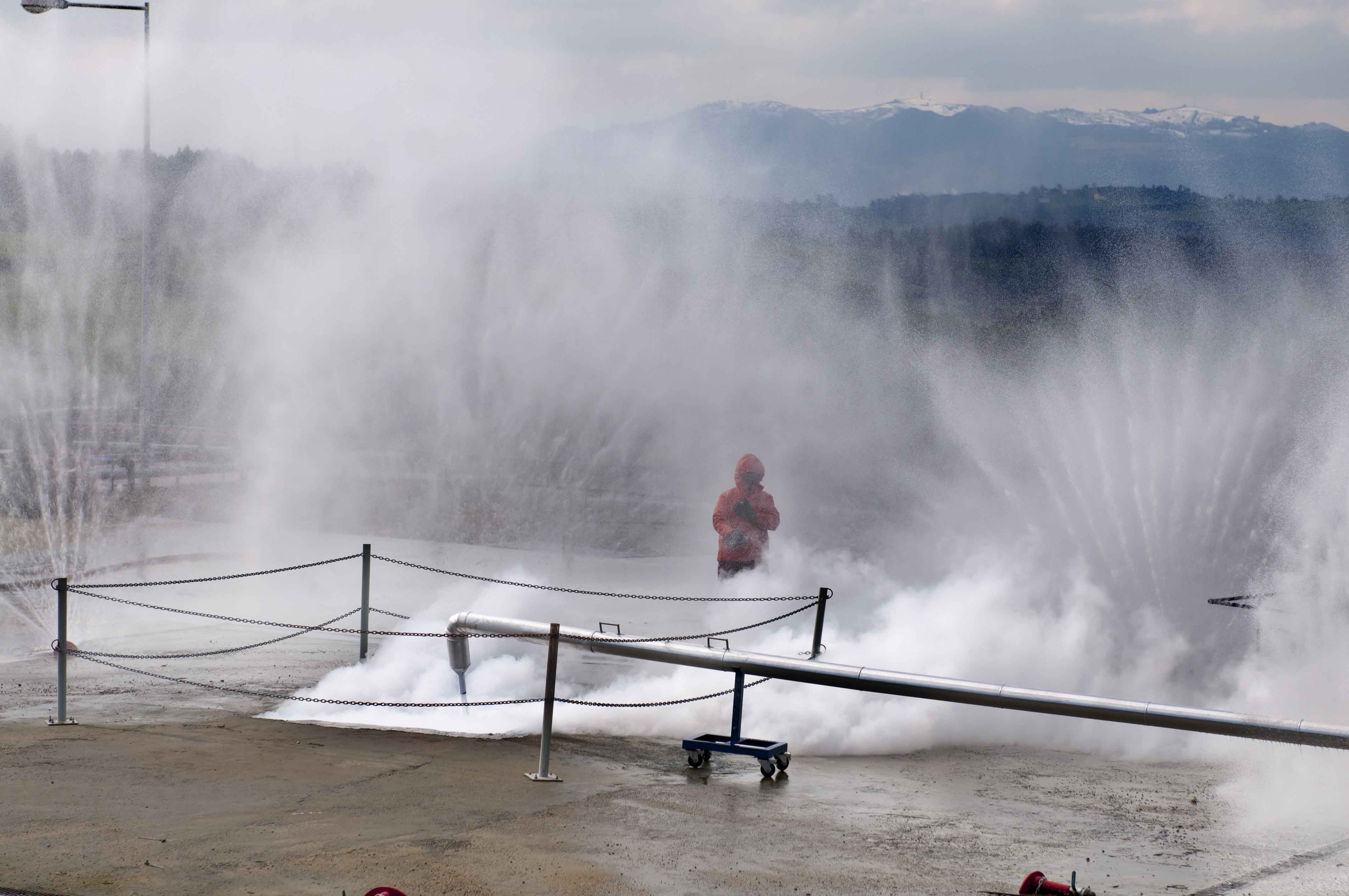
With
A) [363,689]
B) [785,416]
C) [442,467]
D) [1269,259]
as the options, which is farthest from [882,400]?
[363,689]

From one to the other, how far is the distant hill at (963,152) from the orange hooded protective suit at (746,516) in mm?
32146

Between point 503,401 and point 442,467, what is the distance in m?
3.23

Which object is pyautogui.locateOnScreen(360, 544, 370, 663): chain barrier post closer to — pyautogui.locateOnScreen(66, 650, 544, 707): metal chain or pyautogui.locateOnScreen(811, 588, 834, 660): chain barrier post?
pyautogui.locateOnScreen(66, 650, 544, 707): metal chain

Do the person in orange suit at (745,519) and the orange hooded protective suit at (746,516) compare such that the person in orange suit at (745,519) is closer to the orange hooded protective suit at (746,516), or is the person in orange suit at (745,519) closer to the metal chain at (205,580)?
the orange hooded protective suit at (746,516)

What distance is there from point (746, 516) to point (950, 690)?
4.74m

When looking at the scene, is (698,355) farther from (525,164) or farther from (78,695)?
(78,695)

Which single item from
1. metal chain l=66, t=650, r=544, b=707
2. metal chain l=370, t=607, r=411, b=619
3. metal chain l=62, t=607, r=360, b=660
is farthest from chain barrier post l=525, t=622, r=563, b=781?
metal chain l=62, t=607, r=360, b=660

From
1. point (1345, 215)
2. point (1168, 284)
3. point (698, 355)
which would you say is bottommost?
point (698, 355)

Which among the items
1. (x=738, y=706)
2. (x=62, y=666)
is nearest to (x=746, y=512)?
(x=738, y=706)

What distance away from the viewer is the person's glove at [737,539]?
519 inches

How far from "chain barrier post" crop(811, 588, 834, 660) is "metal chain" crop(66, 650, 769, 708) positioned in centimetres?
48

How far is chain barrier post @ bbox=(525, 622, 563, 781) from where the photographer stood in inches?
332

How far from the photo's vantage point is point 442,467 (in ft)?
93.1

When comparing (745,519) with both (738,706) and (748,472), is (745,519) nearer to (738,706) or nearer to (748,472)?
(748,472)
